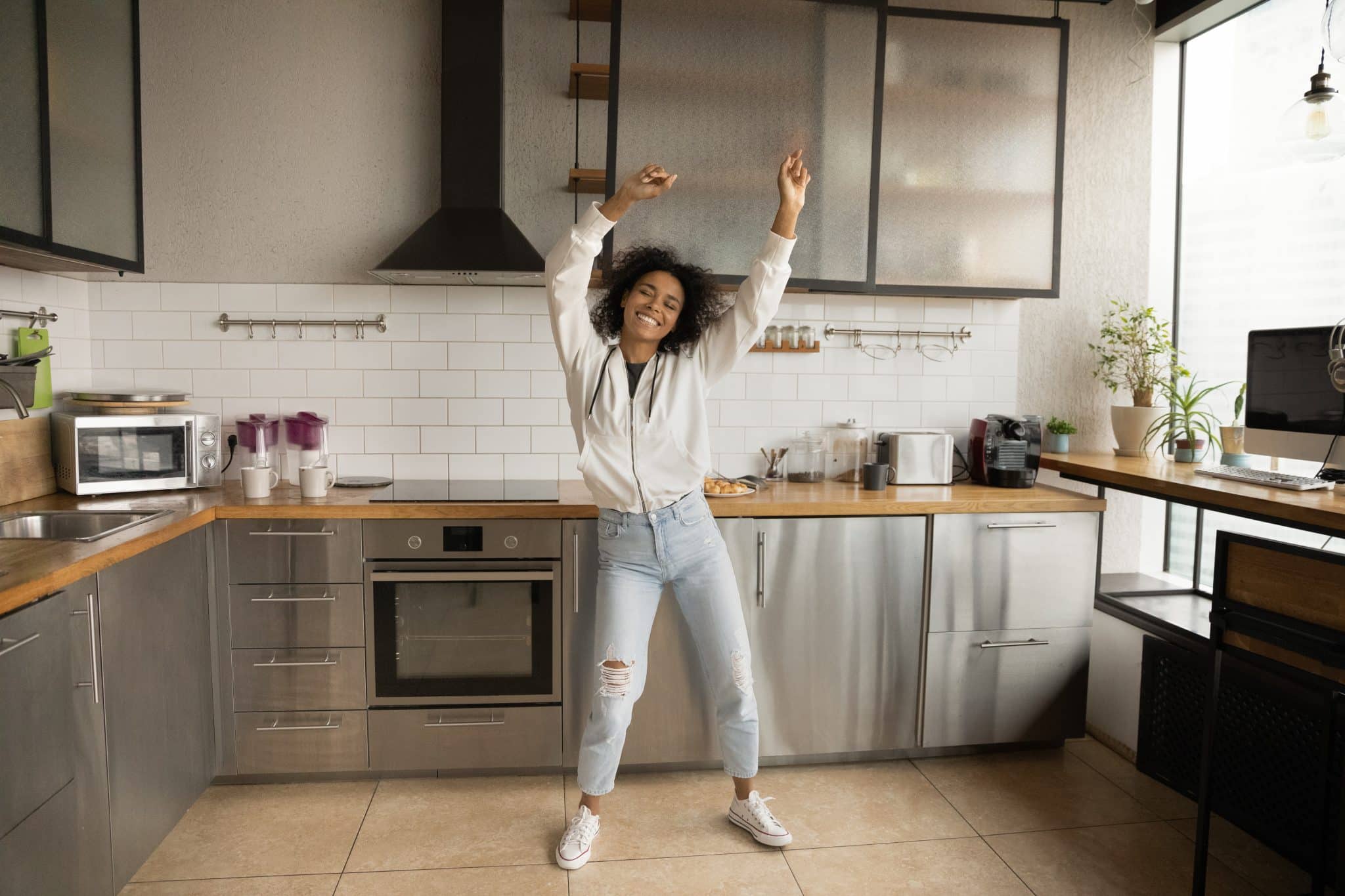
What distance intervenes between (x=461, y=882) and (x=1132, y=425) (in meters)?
2.76

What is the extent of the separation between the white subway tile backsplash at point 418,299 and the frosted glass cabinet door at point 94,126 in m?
0.86

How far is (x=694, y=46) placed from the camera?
2.89 metres

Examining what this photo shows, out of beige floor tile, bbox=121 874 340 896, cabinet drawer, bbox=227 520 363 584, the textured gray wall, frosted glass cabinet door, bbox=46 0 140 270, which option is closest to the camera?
beige floor tile, bbox=121 874 340 896

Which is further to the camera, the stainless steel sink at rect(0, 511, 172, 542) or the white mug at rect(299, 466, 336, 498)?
the white mug at rect(299, 466, 336, 498)

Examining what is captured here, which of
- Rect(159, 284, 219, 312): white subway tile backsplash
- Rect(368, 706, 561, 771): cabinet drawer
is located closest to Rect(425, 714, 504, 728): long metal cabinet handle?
Rect(368, 706, 561, 771): cabinet drawer

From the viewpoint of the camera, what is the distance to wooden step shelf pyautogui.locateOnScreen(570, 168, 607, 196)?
2947 millimetres

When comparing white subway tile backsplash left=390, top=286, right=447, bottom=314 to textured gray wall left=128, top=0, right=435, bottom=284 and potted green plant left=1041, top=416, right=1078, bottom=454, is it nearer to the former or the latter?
textured gray wall left=128, top=0, right=435, bottom=284

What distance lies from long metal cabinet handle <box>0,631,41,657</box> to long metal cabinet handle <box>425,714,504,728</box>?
47.6 inches

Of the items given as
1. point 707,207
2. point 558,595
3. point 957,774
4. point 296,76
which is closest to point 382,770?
point 558,595

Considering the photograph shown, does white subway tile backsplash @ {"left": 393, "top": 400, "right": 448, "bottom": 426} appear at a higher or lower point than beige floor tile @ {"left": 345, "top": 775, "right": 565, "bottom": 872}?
higher

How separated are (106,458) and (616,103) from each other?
1.98m

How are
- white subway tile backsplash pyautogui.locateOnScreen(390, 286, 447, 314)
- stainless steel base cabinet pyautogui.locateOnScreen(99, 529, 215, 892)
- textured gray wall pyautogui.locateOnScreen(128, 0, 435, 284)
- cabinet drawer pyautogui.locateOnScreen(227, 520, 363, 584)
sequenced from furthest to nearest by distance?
white subway tile backsplash pyautogui.locateOnScreen(390, 286, 447, 314) → textured gray wall pyautogui.locateOnScreen(128, 0, 435, 284) → cabinet drawer pyautogui.locateOnScreen(227, 520, 363, 584) → stainless steel base cabinet pyautogui.locateOnScreen(99, 529, 215, 892)

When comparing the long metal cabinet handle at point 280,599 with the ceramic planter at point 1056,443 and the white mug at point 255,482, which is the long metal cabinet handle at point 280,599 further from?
the ceramic planter at point 1056,443

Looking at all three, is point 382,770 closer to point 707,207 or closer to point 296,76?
point 707,207
